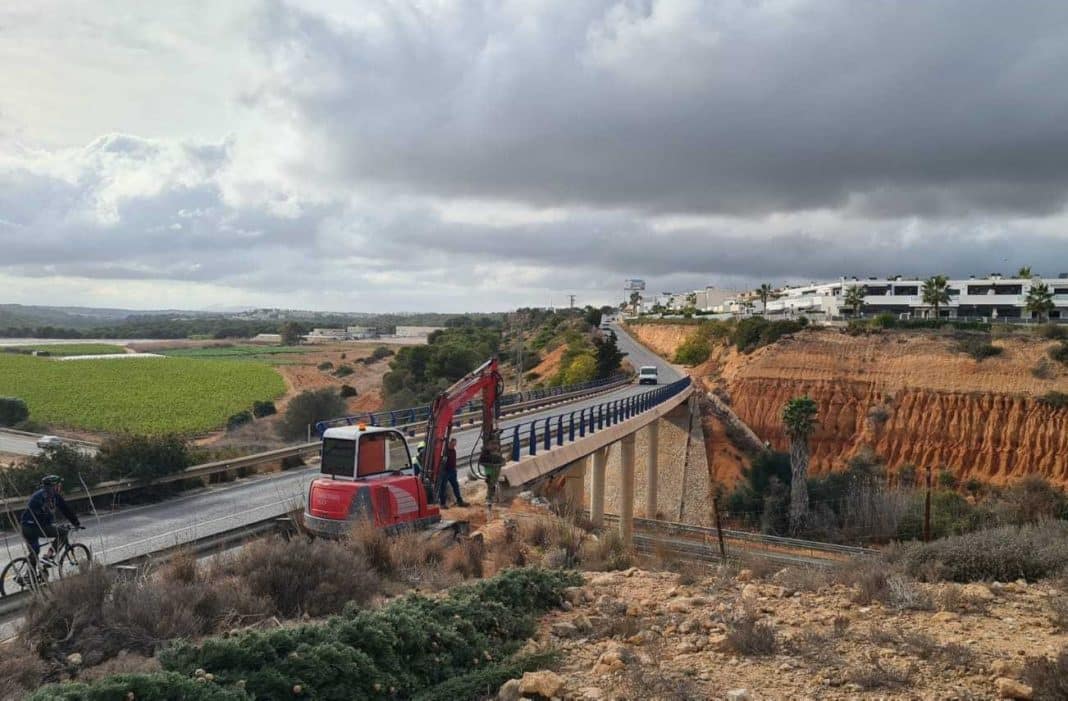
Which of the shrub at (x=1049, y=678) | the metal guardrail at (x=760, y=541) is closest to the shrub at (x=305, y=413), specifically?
the metal guardrail at (x=760, y=541)

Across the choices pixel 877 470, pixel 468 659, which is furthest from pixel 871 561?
pixel 877 470

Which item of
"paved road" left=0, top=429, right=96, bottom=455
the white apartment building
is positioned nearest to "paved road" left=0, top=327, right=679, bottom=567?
"paved road" left=0, top=429, right=96, bottom=455

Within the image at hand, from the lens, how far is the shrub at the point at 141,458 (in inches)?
734

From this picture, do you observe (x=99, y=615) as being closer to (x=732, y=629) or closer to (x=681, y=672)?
(x=681, y=672)

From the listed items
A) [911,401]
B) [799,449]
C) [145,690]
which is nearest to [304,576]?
[145,690]

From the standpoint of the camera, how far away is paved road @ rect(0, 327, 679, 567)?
13.8 m

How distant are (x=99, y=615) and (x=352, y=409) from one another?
5551 centimetres

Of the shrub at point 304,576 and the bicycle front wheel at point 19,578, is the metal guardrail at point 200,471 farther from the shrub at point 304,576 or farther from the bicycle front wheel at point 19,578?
the shrub at point 304,576

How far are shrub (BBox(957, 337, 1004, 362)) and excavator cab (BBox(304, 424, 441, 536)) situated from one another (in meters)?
60.4

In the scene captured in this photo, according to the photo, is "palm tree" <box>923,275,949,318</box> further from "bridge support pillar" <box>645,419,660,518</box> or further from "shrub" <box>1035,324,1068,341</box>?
"bridge support pillar" <box>645,419,660,518</box>

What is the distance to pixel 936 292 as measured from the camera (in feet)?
290

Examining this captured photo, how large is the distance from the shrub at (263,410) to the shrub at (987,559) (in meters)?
51.9

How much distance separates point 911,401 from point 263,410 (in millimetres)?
50017

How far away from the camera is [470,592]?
30.6 feet
